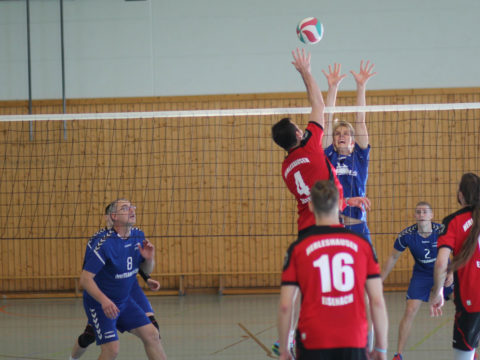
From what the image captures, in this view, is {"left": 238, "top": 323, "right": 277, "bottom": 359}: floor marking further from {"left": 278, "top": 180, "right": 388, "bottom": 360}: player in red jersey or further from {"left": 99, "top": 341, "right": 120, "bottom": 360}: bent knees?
{"left": 278, "top": 180, "right": 388, "bottom": 360}: player in red jersey

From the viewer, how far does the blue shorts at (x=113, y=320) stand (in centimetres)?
604

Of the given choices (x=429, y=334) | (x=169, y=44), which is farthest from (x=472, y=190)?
(x=169, y=44)

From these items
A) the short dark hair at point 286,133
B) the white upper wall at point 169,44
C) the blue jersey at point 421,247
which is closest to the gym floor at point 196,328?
the blue jersey at point 421,247

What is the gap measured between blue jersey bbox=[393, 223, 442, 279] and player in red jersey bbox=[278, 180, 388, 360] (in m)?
3.93

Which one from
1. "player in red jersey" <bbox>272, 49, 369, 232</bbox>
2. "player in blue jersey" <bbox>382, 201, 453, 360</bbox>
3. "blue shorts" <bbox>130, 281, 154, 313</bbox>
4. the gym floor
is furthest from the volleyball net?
"player in red jersey" <bbox>272, 49, 369, 232</bbox>

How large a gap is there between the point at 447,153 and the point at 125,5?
7823mm

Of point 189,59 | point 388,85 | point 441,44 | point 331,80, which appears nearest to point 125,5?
point 189,59

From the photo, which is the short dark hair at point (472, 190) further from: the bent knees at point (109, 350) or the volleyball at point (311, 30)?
the volleyball at point (311, 30)

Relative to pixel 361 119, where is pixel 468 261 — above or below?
below

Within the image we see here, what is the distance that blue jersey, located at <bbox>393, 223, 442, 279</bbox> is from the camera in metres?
7.35

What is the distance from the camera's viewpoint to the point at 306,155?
5.16 m

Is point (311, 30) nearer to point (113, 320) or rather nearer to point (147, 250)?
point (147, 250)

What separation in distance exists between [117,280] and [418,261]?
145 inches

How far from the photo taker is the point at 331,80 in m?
5.95
